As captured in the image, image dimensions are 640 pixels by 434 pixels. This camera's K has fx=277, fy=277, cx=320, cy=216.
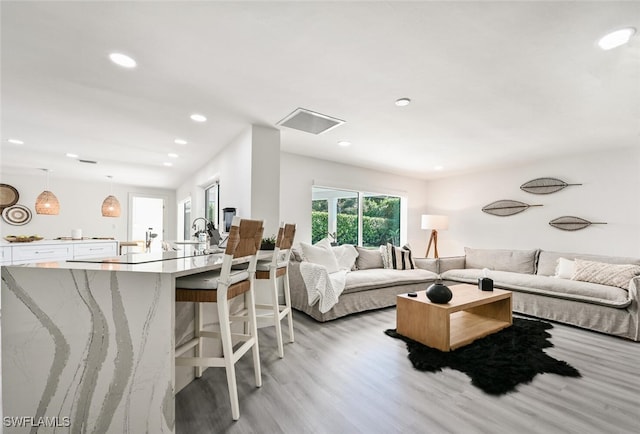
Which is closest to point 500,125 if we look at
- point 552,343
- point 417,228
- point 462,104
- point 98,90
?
point 462,104

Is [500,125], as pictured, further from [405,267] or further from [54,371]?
[54,371]

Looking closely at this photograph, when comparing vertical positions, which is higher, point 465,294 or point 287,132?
point 287,132

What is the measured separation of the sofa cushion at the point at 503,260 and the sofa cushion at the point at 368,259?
68.8 inches

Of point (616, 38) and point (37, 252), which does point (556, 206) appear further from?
point (37, 252)

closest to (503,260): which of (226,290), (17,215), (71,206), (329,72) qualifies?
(329,72)

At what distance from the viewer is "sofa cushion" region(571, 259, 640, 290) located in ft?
10.5

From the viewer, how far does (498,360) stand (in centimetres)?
229

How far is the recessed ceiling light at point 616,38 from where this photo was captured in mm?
1614

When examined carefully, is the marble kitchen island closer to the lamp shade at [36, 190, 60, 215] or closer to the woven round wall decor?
the lamp shade at [36, 190, 60, 215]

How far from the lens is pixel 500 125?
311cm

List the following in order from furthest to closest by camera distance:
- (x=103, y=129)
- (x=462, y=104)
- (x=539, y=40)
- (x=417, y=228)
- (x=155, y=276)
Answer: (x=417, y=228), (x=103, y=129), (x=462, y=104), (x=539, y=40), (x=155, y=276)

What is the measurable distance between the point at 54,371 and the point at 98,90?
7.18ft

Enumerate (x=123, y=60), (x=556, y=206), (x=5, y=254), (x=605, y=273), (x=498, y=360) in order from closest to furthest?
(x=123, y=60) < (x=498, y=360) < (x=605, y=273) < (x=5, y=254) < (x=556, y=206)
